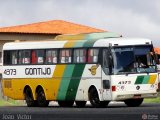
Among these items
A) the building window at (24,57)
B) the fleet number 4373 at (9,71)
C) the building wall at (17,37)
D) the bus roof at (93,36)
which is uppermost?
the bus roof at (93,36)

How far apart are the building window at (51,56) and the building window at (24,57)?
55.7 inches

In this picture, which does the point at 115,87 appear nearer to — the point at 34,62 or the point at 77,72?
the point at 77,72

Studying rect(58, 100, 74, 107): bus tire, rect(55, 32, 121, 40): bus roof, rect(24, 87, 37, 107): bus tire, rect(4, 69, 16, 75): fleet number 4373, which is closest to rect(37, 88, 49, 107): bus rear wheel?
rect(24, 87, 37, 107): bus tire

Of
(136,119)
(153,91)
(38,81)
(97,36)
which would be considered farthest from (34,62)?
(136,119)

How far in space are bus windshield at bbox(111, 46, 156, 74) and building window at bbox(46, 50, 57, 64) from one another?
13.8ft

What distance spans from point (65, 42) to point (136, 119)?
62.7 ft

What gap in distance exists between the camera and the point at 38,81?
4028cm

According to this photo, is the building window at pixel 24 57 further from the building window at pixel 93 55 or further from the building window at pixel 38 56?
the building window at pixel 93 55

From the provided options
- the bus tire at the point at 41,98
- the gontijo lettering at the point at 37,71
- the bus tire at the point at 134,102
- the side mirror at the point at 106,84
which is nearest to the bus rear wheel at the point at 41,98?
the bus tire at the point at 41,98

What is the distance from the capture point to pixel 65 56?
38500 millimetres

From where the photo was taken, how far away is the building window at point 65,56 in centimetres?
3825

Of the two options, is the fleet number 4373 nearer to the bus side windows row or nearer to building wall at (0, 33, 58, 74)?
the bus side windows row

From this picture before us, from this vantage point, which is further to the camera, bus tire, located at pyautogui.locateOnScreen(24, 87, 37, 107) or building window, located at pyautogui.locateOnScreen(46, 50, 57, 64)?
bus tire, located at pyautogui.locateOnScreen(24, 87, 37, 107)

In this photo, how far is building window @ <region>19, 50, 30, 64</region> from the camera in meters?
40.6
